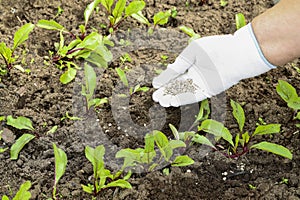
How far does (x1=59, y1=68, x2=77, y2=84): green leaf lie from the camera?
75.2 inches

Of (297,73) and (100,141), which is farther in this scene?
(297,73)

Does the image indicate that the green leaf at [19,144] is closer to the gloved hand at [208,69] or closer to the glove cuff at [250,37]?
the gloved hand at [208,69]

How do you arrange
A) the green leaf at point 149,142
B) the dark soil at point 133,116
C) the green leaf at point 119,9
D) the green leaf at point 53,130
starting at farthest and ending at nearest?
the green leaf at point 119,9 → the green leaf at point 53,130 → the dark soil at point 133,116 → the green leaf at point 149,142

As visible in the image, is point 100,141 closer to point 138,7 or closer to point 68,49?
point 68,49

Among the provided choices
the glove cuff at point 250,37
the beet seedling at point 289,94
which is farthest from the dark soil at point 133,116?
the glove cuff at point 250,37

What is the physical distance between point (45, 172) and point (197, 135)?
0.59 meters

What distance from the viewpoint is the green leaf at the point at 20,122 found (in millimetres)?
1846

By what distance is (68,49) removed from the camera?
203 centimetres

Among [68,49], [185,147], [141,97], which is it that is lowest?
[185,147]

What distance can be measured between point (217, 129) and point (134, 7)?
67cm

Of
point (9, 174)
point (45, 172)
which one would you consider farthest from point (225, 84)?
point (9, 174)

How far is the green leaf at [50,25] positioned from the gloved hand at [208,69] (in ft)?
1.57

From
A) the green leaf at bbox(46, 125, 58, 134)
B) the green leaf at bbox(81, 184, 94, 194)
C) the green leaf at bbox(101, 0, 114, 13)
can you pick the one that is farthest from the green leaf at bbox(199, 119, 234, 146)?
the green leaf at bbox(101, 0, 114, 13)

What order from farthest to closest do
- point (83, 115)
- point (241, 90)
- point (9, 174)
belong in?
point (241, 90), point (83, 115), point (9, 174)
